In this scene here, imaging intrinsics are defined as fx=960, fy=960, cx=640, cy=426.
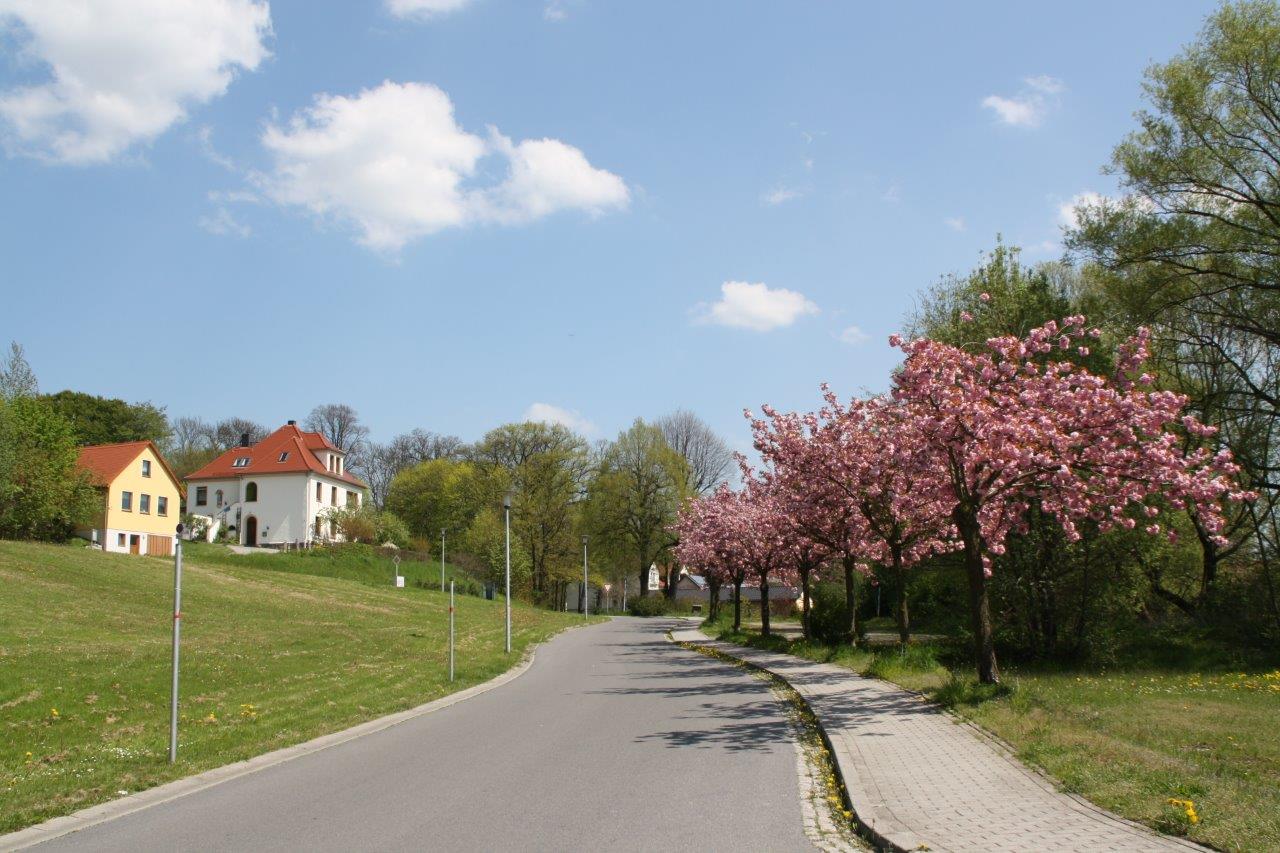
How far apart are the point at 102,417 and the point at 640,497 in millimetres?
41424

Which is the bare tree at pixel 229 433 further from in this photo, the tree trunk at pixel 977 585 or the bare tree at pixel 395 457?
the tree trunk at pixel 977 585

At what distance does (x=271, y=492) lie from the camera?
65.2m

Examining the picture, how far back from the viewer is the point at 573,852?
6.79 m

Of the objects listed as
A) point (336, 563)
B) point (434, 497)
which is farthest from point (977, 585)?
point (434, 497)

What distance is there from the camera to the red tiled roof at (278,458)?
64875mm

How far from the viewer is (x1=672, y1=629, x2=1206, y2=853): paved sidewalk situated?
6.70 meters

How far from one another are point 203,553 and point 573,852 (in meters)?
50.1

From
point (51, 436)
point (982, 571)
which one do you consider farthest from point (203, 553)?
point (982, 571)

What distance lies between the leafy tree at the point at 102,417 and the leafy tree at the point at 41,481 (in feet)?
84.8

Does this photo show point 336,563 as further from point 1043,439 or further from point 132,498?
point 1043,439

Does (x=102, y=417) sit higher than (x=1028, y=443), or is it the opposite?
(x=102, y=417)

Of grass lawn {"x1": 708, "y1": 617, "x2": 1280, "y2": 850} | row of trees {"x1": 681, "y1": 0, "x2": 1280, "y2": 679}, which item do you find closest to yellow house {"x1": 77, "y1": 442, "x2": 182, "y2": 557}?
row of trees {"x1": 681, "y1": 0, "x2": 1280, "y2": 679}

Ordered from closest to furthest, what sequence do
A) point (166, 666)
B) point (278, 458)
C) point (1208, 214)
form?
point (166, 666) < point (1208, 214) < point (278, 458)

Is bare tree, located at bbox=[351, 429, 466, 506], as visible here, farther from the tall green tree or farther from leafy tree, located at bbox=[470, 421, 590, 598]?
the tall green tree
